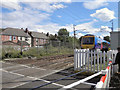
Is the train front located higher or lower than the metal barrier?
higher

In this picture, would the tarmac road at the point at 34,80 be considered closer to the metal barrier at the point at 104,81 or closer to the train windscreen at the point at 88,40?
the metal barrier at the point at 104,81

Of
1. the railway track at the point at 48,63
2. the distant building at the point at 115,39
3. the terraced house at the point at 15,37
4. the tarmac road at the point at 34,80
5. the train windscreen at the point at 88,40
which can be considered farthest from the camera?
the terraced house at the point at 15,37

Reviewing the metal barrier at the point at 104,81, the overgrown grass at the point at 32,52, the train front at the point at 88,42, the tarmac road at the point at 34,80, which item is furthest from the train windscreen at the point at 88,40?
the metal barrier at the point at 104,81

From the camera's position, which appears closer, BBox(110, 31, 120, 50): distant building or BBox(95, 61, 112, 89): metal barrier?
BBox(95, 61, 112, 89): metal barrier

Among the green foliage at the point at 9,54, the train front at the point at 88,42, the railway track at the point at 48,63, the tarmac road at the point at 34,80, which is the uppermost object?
the train front at the point at 88,42

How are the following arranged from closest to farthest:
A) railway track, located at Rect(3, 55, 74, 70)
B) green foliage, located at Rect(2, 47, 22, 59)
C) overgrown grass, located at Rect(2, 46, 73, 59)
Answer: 1. railway track, located at Rect(3, 55, 74, 70)
2. green foliage, located at Rect(2, 47, 22, 59)
3. overgrown grass, located at Rect(2, 46, 73, 59)

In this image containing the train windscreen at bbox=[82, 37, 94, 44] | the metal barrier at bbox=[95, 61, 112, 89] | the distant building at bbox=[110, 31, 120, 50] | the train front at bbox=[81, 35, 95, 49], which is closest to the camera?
the metal barrier at bbox=[95, 61, 112, 89]

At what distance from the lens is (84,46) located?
19.8m

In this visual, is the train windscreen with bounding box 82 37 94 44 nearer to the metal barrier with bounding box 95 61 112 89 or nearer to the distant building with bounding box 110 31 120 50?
the distant building with bounding box 110 31 120 50

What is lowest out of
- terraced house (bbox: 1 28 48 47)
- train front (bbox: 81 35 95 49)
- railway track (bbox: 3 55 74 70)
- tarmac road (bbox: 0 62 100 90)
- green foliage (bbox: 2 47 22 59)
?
tarmac road (bbox: 0 62 100 90)

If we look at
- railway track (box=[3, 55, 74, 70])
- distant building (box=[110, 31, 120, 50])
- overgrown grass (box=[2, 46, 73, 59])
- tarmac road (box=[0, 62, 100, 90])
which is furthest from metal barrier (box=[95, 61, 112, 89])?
distant building (box=[110, 31, 120, 50])

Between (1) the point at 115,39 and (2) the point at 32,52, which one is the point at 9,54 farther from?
(1) the point at 115,39

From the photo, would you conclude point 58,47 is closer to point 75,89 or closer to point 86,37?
point 86,37

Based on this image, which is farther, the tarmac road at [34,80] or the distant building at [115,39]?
the distant building at [115,39]
